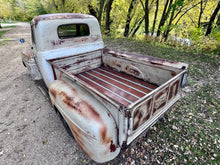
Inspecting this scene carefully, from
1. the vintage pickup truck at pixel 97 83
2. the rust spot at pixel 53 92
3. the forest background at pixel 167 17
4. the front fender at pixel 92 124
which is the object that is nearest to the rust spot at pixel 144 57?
the vintage pickup truck at pixel 97 83

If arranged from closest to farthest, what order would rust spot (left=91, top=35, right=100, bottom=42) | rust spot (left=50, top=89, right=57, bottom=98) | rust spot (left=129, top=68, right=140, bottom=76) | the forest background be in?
rust spot (left=50, top=89, right=57, bottom=98) < rust spot (left=129, top=68, right=140, bottom=76) < rust spot (left=91, top=35, right=100, bottom=42) < the forest background

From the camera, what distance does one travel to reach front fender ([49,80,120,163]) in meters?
1.69

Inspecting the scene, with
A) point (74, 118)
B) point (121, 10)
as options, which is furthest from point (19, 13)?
point (74, 118)

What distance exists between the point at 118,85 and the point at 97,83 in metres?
0.56

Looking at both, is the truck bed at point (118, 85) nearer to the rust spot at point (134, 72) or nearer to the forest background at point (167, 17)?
the rust spot at point (134, 72)

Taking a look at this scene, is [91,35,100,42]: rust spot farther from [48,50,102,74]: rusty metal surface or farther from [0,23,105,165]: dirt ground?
[0,23,105,165]: dirt ground

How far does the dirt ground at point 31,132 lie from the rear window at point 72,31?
207cm

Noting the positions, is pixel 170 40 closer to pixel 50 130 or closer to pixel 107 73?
pixel 107 73

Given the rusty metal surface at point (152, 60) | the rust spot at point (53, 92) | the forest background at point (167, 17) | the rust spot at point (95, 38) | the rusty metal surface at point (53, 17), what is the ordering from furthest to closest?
the forest background at point (167, 17), the rust spot at point (95, 38), the rusty metal surface at point (53, 17), the rusty metal surface at point (152, 60), the rust spot at point (53, 92)

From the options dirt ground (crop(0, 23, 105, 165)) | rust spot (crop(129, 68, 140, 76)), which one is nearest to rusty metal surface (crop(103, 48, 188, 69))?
rust spot (crop(129, 68, 140, 76))

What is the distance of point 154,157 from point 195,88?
115 inches

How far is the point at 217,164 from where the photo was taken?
225 centimetres

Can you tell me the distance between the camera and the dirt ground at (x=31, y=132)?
242cm

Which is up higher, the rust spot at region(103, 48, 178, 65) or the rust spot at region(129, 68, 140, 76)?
the rust spot at region(103, 48, 178, 65)
